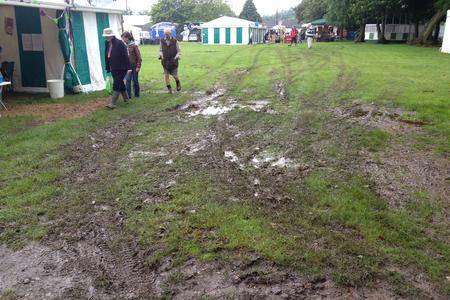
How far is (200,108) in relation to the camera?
35.3 feet

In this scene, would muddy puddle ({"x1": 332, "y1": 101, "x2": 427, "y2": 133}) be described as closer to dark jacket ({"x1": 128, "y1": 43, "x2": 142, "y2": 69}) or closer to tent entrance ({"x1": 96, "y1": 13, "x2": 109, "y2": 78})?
dark jacket ({"x1": 128, "y1": 43, "x2": 142, "y2": 69})

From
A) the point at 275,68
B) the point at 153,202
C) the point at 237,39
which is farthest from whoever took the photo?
the point at 237,39

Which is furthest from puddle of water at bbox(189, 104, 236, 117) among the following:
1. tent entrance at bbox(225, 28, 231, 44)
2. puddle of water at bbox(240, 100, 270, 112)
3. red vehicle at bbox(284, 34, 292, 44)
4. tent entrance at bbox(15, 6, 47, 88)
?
tent entrance at bbox(225, 28, 231, 44)

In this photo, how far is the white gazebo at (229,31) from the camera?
48.0 m

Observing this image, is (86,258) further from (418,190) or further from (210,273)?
(418,190)

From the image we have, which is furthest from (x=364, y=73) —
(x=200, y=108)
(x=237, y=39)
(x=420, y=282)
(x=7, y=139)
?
(x=237, y=39)

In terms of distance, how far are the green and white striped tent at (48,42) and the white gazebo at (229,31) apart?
3530 centimetres

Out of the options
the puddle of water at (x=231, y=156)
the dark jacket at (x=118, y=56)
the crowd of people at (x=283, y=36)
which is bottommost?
the puddle of water at (x=231, y=156)

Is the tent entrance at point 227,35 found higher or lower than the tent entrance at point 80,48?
higher

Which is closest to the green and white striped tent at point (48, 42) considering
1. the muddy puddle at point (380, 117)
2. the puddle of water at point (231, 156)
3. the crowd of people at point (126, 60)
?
the crowd of people at point (126, 60)

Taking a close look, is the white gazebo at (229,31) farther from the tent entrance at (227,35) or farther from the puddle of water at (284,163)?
the puddle of water at (284,163)

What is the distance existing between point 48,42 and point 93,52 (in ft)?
4.50

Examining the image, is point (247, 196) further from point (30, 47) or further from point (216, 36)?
point (216, 36)

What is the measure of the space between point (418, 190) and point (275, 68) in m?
13.5
